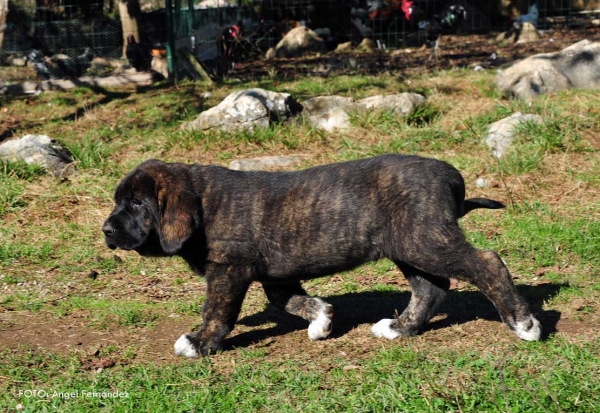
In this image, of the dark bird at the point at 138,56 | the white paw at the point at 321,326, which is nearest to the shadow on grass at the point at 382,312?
the white paw at the point at 321,326

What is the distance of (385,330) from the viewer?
5.98m

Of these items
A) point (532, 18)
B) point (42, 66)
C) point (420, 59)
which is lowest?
point (420, 59)

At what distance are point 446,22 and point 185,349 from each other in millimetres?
16160

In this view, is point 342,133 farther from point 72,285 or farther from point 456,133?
point 72,285

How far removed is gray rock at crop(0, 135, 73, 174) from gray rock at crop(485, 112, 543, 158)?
519 centimetres

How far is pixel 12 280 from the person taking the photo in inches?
302

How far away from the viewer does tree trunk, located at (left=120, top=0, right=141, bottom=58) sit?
51.6 ft

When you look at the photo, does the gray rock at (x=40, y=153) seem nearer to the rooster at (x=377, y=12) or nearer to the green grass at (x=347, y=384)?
the green grass at (x=347, y=384)

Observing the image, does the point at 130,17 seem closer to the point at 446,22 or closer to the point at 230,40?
the point at 230,40

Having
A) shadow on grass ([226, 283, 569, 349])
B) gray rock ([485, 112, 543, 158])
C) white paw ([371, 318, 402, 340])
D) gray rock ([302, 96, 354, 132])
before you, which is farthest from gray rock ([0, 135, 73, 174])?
white paw ([371, 318, 402, 340])

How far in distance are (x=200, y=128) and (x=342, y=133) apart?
1.88 m

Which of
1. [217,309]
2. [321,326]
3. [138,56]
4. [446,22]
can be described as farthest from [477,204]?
[446,22]

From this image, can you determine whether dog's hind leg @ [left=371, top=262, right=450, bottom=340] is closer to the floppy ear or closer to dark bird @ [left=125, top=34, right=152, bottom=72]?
the floppy ear

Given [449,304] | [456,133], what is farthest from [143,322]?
[456,133]
